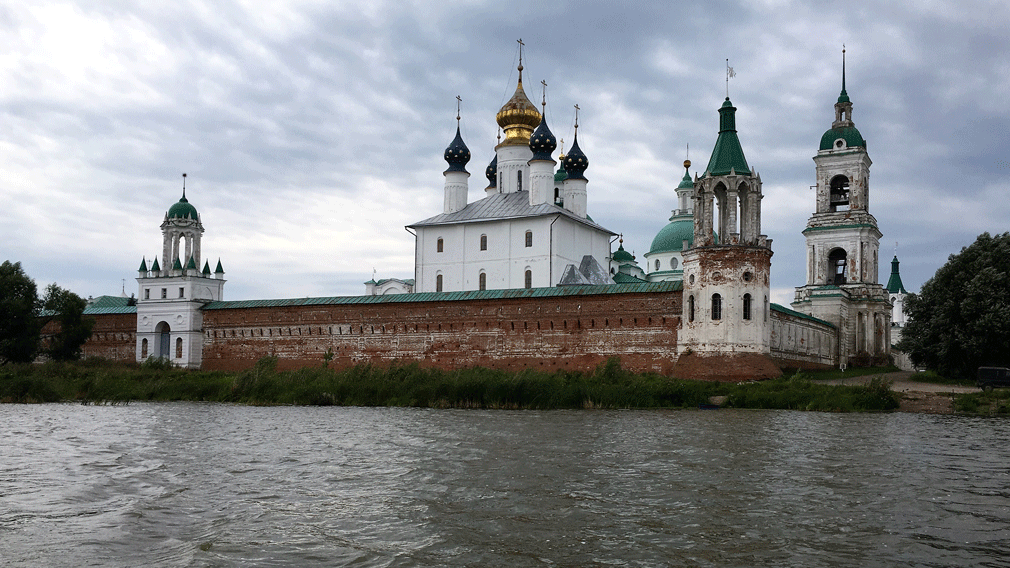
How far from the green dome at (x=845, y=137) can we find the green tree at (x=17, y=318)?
30.7 meters

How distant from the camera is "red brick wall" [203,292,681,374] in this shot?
28094 mm

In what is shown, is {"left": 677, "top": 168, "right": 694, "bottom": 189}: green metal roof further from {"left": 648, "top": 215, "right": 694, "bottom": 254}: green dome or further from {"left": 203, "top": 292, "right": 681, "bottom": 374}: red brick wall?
{"left": 203, "top": 292, "right": 681, "bottom": 374}: red brick wall

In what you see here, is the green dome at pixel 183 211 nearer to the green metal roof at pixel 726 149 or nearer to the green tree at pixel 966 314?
the green metal roof at pixel 726 149

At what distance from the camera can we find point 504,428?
1664 cm

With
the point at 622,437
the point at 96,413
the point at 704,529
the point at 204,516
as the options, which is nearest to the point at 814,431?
the point at 622,437

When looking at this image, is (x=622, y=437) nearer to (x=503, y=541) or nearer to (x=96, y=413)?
(x=503, y=541)

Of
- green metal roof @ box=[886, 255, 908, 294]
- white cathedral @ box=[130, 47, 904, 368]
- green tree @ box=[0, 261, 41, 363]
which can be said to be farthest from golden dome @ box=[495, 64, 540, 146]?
green metal roof @ box=[886, 255, 908, 294]

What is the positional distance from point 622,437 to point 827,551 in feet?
25.6

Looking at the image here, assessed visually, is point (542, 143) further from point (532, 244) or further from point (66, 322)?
point (66, 322)

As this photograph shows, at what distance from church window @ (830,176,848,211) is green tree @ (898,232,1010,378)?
28.5 ft

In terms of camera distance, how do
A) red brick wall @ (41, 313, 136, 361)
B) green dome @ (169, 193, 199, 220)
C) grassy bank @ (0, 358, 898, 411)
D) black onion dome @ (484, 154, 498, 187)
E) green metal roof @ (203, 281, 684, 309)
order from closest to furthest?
grassy bank @ (0, 358, 898, 411), green metal roof @ (203, 281, 684, 309), red brick wall @ (41, 313, 136, 361), green dome @ (169, 193, 199, 220), black onion dome @ (484, 154, 498, 187)

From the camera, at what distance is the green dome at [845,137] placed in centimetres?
3734

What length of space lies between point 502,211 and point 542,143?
123 inches

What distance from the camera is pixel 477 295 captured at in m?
31.0
